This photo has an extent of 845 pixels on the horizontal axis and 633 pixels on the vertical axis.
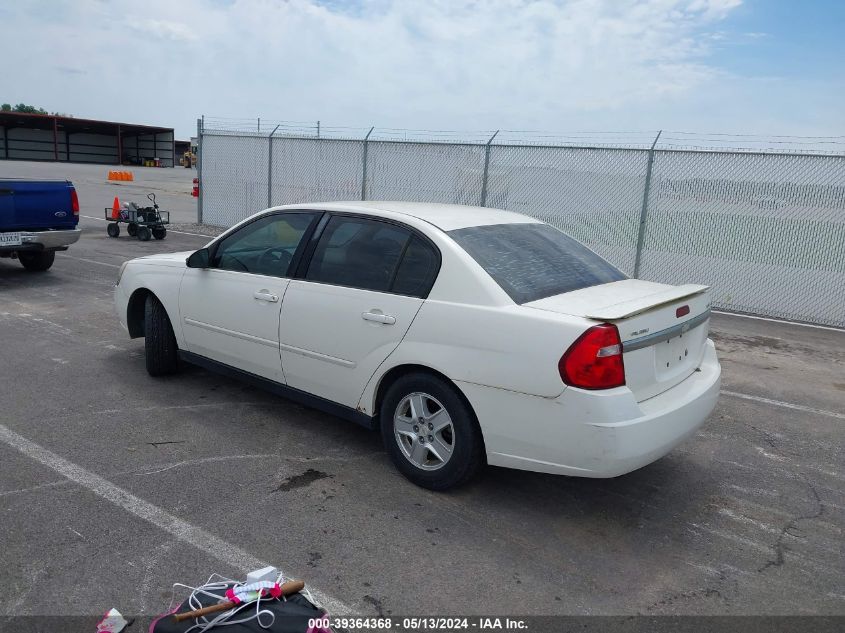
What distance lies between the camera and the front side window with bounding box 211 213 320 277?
4755 mm

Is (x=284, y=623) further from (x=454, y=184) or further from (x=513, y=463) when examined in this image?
(x=454, y=184)

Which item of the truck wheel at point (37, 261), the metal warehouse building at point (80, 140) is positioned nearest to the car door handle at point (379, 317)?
the truck wheel at point (37, 261)

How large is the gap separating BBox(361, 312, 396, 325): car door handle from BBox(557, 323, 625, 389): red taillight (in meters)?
1.06

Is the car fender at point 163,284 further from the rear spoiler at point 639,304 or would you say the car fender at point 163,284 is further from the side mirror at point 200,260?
the rear spoiler at point 639,304

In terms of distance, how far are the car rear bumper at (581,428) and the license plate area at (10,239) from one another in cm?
805

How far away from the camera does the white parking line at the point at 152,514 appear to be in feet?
10.5

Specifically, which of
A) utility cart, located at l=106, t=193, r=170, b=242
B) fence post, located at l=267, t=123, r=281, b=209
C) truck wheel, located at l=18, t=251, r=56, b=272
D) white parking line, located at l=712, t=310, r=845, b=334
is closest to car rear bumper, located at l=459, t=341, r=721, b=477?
white parking line, located at l=712, t=310, r=845, b=334

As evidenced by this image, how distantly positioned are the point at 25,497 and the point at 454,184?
1098 centimetres

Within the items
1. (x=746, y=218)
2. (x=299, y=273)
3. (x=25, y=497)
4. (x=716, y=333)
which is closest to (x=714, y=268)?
(x=746, y=218)

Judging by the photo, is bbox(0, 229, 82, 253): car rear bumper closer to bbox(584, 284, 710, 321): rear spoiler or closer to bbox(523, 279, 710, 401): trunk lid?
bbox(523, 279, 710, 401): trunk lid

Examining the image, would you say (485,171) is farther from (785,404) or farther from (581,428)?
(581,428)

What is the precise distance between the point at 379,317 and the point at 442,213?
2.98 ft

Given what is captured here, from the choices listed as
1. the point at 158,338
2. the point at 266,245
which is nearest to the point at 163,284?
the point at 158,338

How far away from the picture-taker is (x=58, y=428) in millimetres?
4703
